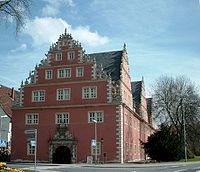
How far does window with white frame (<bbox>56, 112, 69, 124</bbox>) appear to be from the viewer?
4978 centimetres

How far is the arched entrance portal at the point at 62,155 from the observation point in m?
48.9

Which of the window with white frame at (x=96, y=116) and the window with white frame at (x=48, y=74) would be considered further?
the window with white frame at (x=48, y=74)

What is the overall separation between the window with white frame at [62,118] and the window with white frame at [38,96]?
11.2 feet

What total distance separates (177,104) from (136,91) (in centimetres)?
1488

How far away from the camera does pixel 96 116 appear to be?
159 feet

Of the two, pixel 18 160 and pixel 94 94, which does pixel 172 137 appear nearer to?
pixel 94 94

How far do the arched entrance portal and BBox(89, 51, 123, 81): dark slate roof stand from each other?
37.7 ft

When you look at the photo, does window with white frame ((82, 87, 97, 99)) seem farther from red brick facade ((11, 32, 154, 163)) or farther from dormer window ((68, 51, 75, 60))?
dormer window ((68, 51, 75, 60))

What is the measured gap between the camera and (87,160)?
4672cm

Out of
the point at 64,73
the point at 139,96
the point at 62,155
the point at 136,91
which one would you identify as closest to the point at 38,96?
the point at 64,73

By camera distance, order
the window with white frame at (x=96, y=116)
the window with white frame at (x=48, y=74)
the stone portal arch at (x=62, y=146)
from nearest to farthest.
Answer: the window with white frame at (x=96, y=116)
the stone portal arch at (x=62, y=146)
the window with white frame at (x=48, y=74)

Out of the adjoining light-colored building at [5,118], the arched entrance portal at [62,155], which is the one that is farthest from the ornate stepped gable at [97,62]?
the adjoining light-colored building at [5,118]

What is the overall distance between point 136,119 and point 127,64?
412 inches

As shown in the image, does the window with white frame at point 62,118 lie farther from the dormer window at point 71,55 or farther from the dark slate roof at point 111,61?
the dark slate roof at point 111,61
